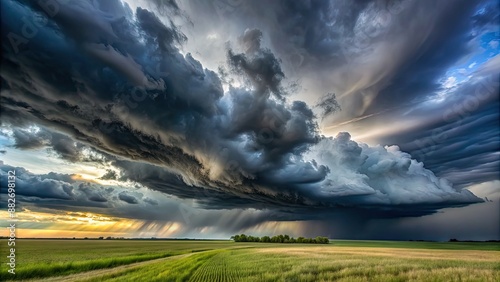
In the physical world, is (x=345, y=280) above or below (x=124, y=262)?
above

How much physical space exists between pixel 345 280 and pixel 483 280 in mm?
9736

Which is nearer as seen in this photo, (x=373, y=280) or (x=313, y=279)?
(x=373, y=280)

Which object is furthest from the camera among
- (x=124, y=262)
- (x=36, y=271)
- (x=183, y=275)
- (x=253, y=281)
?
(x=124, y=262)

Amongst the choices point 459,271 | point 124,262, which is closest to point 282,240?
point 124,262

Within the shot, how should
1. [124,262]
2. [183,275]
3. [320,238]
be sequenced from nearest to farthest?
[183,275], [124,262], [320,238]

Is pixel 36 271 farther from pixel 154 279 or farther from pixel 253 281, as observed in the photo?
pixel 253 281

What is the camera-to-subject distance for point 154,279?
21062 millimetres


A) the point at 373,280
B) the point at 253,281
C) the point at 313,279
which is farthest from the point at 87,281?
the point at 373,280

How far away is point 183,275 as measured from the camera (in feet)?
75.9

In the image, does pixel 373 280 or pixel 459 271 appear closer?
pixel 373 280

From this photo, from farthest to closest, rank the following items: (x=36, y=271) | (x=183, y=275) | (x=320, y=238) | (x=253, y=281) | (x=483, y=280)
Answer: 1. (x=320, y=238)
2. (x=36, y=271)
3. (x=183, y=275)
4. (x=253, y=281)
5. (x=483, y=280)

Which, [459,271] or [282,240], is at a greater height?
[459,271]

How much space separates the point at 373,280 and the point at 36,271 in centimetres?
3188

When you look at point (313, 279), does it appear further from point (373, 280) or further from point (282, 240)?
point (282, 240)
